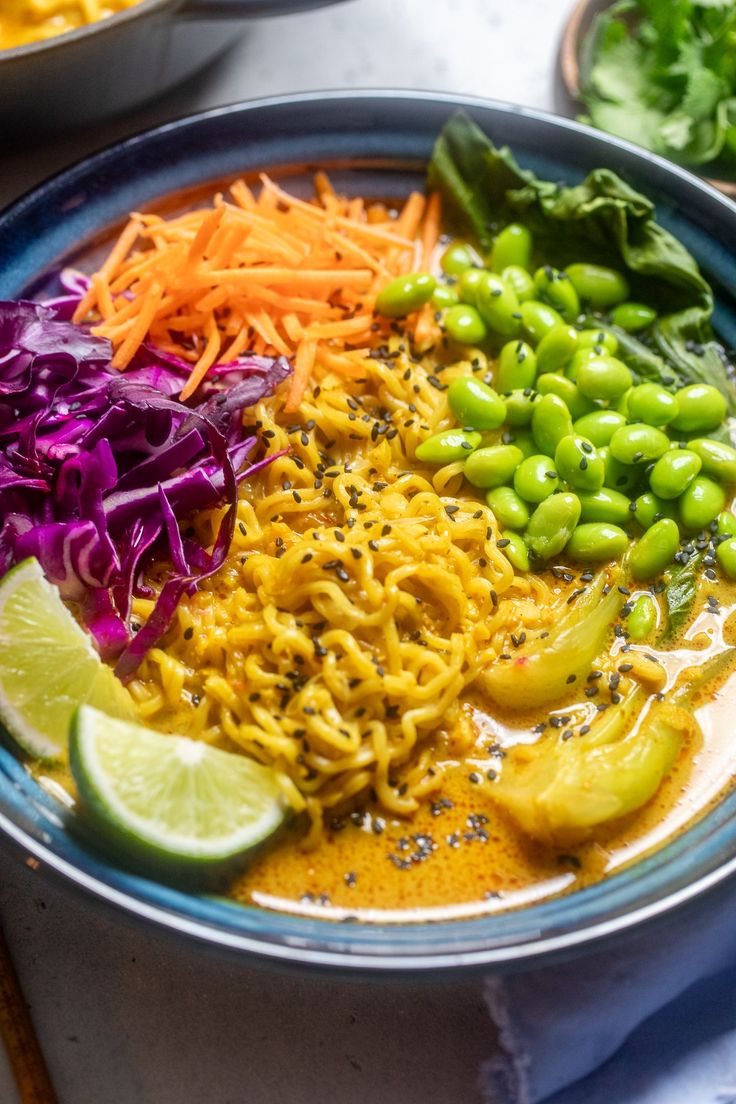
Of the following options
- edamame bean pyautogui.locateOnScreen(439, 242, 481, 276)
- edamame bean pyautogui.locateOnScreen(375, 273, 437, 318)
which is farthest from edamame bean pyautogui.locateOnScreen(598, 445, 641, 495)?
edamame bean pyautogui.locateOnScreen(439, 242, 481, 276)

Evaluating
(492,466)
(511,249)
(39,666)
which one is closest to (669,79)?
(511,249)

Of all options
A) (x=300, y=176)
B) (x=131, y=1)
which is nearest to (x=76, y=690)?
(x=300, y=176)

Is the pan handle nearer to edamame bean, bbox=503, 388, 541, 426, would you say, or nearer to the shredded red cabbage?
the shredded red cabbage

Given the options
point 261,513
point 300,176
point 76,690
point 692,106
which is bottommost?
point 76,690

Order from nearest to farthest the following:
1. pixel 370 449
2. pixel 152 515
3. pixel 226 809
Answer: pixel 226 809 → pixel 152 515 → pixel 370 449

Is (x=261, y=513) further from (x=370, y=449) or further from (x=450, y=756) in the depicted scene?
(x=450, y=756)

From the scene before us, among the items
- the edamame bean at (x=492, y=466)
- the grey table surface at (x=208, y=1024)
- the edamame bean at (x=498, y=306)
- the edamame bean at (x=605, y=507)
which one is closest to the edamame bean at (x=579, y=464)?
the edamame bean at (x=605, y=507)
